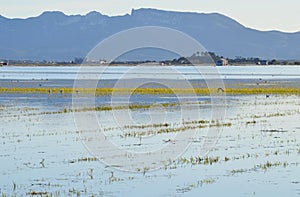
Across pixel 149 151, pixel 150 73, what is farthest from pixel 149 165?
pixel 150 73

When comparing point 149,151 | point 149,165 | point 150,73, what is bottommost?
point 149,165

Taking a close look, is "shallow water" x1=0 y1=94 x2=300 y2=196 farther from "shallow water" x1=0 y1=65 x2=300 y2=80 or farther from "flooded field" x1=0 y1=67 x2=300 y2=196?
"shallow water" x1=0 y1=65 x2=300 y2=80

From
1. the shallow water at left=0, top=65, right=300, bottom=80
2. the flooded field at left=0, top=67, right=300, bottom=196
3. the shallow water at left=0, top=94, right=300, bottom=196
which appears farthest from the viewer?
the shallow water at left=0, top=65, right=300, bottom=80

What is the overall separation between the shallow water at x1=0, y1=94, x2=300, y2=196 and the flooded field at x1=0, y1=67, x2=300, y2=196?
2 cm

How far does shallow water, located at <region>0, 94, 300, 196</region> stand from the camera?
1156 centimetres

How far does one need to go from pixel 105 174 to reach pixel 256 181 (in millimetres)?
2881

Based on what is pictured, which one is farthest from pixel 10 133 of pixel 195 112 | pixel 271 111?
pixel 271 111

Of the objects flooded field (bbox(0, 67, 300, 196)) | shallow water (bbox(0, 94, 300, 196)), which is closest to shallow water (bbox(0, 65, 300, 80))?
flooded field (bbox(0, 67, 300, 196))

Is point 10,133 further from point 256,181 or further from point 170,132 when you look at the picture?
point 256,181

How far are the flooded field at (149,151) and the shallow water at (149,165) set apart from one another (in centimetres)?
2

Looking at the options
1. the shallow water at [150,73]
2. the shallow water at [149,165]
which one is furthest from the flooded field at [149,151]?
the shallow water at [150,73]

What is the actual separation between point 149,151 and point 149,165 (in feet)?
5.99

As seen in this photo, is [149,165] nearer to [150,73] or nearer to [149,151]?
[149,151]

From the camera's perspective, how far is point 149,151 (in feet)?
51.1
